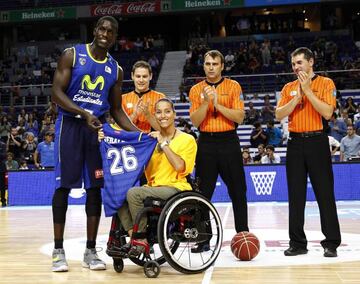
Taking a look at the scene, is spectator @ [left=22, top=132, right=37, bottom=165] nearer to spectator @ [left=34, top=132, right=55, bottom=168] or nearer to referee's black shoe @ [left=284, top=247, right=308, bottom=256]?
spectator @ [left=34, top=132, right=55, bottom=168]

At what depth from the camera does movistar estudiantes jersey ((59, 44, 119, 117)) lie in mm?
5281

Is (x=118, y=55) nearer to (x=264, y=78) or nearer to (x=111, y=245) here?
(x=264, y=78)

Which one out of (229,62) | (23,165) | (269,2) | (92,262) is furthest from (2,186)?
(269,2)

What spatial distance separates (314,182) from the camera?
5.82m

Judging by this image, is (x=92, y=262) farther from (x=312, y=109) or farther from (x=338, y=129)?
(x=338, y=129)

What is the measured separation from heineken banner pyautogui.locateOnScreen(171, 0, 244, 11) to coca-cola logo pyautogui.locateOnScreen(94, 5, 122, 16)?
209 cm

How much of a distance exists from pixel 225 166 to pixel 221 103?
552 millimetres

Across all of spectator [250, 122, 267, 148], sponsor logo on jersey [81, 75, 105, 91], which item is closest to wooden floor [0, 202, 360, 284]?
sponsor logo on jersey [81, 75, 105, 91]

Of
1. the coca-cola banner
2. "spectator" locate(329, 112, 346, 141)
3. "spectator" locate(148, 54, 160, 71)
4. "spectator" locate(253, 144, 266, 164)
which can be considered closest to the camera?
"spectator" locate(253, 144, 266, 164)

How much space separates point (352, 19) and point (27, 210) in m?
19.2

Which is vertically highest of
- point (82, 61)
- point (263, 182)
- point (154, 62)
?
point (154, 62)

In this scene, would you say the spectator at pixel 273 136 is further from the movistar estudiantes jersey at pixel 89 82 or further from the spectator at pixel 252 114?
the movistar estudiantes jersey at pixel 89 82

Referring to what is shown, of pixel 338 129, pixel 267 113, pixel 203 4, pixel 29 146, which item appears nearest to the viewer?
pixel 338 129

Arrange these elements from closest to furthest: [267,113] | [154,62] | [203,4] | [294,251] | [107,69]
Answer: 1. [107,69]
2. [294,251]
3. [267,113]
4. [154,62]
5. [203,4]
